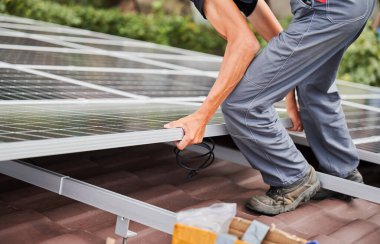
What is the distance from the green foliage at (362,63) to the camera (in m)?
9.16

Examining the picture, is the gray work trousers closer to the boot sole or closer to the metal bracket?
the boot sole

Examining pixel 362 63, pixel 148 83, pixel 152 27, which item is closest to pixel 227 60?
pixel 148 83

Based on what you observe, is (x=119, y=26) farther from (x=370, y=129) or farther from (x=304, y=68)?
(x=304, y=68)

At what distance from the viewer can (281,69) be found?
323cm

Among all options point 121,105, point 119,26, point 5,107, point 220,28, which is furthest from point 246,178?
point 119,26

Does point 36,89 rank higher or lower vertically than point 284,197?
higher

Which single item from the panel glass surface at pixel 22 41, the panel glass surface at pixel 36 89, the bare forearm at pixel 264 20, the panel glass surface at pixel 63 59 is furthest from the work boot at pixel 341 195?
the panel glass surface at pixel 22 41

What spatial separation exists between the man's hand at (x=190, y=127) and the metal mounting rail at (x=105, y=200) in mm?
489

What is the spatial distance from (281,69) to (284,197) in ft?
2.33

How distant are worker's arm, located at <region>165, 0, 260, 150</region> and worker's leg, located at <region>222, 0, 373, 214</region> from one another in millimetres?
80

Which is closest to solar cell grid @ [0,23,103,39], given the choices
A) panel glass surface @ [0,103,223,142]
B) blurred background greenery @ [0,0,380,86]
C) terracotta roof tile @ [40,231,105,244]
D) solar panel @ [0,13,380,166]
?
solar panel @ [0,13,380,166]

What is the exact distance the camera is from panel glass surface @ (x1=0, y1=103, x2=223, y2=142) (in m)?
2.70

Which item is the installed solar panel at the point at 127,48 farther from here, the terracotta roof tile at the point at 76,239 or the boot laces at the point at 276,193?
the terracotta roof tile at the point at 76,239

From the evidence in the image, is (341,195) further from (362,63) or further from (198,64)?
(362,63)
